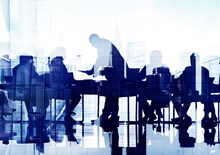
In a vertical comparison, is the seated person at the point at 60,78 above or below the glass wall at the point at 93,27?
below

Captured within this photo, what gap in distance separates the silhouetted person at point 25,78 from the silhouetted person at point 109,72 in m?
0.26

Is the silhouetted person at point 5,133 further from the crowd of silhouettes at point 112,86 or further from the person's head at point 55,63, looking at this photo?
the person's head at point 55,63

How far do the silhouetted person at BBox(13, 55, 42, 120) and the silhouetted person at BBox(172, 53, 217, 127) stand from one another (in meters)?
0.69

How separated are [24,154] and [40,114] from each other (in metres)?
0.22

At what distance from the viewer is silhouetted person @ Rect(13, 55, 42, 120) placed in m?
1.15

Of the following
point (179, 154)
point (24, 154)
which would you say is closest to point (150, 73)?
point (179, 154)

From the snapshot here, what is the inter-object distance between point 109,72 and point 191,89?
417 millimetres

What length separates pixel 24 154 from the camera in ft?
3.94

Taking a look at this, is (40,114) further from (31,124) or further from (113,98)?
(113,98)

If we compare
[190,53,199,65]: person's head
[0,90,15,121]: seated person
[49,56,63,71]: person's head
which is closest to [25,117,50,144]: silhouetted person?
[0,90,15,121]: seated person

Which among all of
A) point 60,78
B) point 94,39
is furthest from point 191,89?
point 60,78

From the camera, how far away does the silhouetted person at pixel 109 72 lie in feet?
3.78
